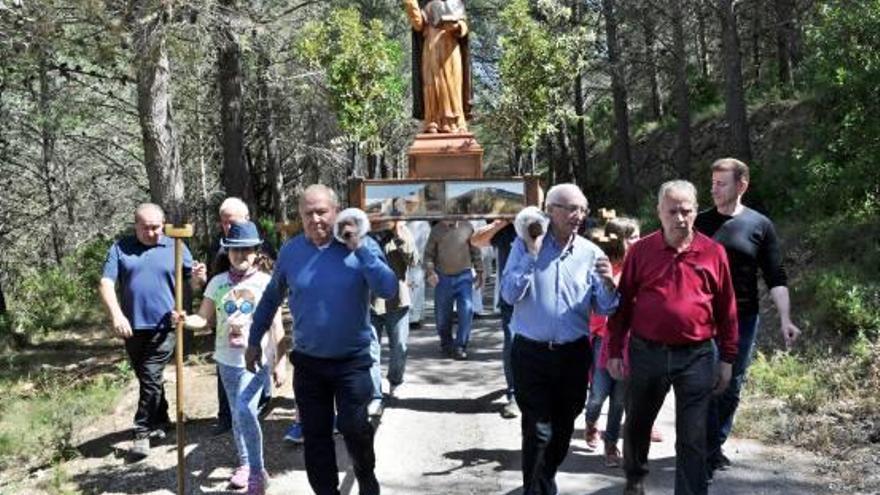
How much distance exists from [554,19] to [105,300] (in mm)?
20704

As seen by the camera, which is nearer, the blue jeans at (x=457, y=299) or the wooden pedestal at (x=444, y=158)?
the wooden pedestal at (x=444, y=158)

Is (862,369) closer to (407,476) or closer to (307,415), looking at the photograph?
(407,476)

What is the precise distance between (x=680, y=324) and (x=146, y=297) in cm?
393

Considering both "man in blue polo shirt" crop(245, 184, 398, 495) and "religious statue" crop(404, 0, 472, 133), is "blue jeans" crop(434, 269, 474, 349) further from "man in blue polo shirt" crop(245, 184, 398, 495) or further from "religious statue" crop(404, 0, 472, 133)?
"man in blue polo shirt" crop(245, 184, 398, 495)

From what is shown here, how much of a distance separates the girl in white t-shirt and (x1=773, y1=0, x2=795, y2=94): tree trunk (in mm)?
17623

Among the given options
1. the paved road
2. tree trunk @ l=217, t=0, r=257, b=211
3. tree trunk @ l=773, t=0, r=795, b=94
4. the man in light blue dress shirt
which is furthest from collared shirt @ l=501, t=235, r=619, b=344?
tree trunk @ l=773, t=0, r=795, b=94

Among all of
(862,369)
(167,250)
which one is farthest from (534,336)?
(862,369)

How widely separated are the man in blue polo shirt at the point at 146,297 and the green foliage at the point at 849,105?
7.57m

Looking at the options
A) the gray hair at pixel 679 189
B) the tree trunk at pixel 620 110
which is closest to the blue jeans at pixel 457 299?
the gray hair at pixel 679 189

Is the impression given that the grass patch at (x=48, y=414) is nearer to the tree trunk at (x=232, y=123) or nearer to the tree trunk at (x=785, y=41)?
the tree trunk at (x=232, y=123)

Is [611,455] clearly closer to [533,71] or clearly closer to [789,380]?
[789,380]

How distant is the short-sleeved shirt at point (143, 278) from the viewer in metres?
6.14

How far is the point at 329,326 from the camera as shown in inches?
169

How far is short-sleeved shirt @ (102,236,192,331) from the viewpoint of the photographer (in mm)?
6141
